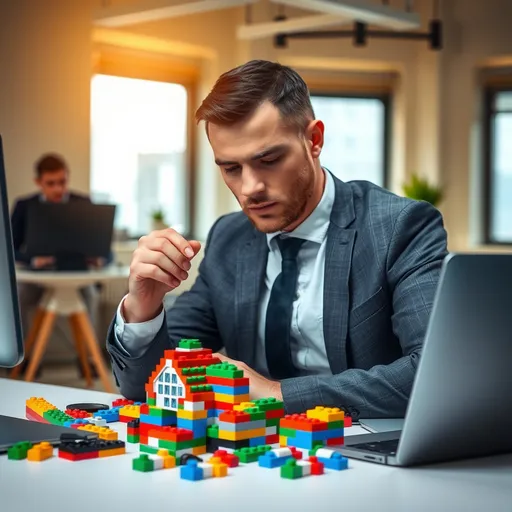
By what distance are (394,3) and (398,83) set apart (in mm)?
790

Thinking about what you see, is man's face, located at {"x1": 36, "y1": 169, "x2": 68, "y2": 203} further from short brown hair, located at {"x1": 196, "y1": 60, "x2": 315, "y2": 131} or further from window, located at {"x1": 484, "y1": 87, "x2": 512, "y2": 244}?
short brown hair, located at {"x1": 196, "y1": 60, "x2": 315, "y2": 131}

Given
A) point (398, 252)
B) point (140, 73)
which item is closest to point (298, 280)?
point (398, 252)

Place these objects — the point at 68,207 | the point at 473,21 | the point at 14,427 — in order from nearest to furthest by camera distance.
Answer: the point at 14,427 < the point at 68,207 < the point at 473,21

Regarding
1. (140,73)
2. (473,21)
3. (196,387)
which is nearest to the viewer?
(196,387)

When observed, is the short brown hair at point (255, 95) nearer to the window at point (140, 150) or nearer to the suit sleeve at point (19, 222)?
the suit sleeve at point (19, 222)

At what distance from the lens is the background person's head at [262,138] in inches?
69.5

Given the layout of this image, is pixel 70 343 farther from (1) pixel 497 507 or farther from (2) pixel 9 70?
(1) pixel 497 507

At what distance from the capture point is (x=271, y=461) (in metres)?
1.13

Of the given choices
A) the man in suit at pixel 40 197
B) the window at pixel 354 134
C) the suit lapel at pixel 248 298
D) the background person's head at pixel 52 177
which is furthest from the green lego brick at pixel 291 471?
the window at pixel 354 134

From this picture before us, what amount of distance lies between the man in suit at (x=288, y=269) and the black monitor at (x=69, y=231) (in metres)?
3.87

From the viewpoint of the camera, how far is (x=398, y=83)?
925cm

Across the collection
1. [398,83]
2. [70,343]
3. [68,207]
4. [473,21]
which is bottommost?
[70,343]

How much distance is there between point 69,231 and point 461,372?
5.03 m

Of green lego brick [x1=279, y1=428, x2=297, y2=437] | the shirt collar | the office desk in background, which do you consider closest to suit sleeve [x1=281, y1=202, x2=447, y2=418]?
the shirt collar
